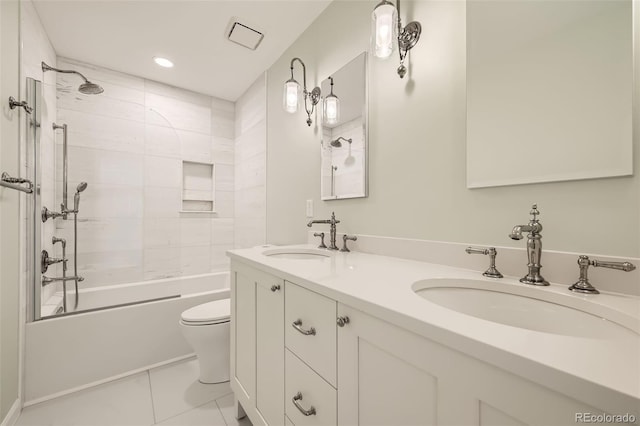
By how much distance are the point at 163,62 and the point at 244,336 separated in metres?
2.31

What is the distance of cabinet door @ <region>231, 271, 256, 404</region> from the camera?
1136 mm

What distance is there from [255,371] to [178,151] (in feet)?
7.64

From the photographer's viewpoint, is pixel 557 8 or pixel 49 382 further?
pixel 49 382

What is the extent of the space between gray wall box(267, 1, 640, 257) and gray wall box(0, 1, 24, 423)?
1.52m

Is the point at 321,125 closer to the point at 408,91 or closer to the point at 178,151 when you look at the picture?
the point at 408,91

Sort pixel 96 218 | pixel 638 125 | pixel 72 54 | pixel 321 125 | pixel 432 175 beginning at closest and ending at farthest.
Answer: pixel 638 125, pixel 432 175, pixel 321 125, pixel 72 54, pixel 96 218

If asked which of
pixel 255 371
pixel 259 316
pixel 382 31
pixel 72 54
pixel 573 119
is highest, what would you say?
pixel 72 54

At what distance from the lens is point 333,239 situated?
4.76 ft

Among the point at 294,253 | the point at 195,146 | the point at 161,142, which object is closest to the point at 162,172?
the point at 161,142

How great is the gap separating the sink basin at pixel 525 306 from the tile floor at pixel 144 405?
125cm

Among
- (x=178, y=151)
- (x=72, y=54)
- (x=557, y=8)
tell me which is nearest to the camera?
(x=557, y=8)

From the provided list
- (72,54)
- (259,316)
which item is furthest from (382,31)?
(72,54)

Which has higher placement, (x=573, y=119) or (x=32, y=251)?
(x=573, y=119)

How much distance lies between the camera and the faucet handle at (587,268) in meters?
0.59
